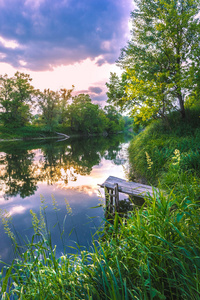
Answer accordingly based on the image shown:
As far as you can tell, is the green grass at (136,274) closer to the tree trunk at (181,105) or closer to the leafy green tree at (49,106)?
the tree trunk at (181,105)

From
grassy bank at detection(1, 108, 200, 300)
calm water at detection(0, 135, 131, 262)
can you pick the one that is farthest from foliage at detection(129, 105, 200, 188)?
grassy bank at detection(1, 108, 200, 300)

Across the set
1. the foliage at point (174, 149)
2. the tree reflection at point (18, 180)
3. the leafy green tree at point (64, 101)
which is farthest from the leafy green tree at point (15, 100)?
the foliage at point (174, 149)

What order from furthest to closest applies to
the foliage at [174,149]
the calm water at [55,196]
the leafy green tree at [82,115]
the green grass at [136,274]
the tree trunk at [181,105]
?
the leafy green tree at [82,115]
the tree trunk at [181,105]
the foliage at [174,149]
the calm water at [55,196]
the green grass at [136,274]

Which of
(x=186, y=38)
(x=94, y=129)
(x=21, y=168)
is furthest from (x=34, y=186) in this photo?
(x=94, y=129)

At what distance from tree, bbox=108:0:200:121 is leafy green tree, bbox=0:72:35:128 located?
48845 mm

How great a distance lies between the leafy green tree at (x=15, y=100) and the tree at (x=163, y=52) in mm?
48845

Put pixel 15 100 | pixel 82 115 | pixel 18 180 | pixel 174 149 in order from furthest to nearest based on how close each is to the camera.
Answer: pixel 82 115 < pixel 15 100 < pixel 18 180 < pixel 174 149

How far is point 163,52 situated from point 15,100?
51168mm

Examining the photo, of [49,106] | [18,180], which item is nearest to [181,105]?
[18,180]

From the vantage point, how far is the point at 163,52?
10.6 metres

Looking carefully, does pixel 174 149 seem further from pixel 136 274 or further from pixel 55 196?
pixel 136 274

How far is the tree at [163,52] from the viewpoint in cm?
884

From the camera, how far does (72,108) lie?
194 feet

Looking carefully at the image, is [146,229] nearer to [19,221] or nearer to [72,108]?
[19,221]
